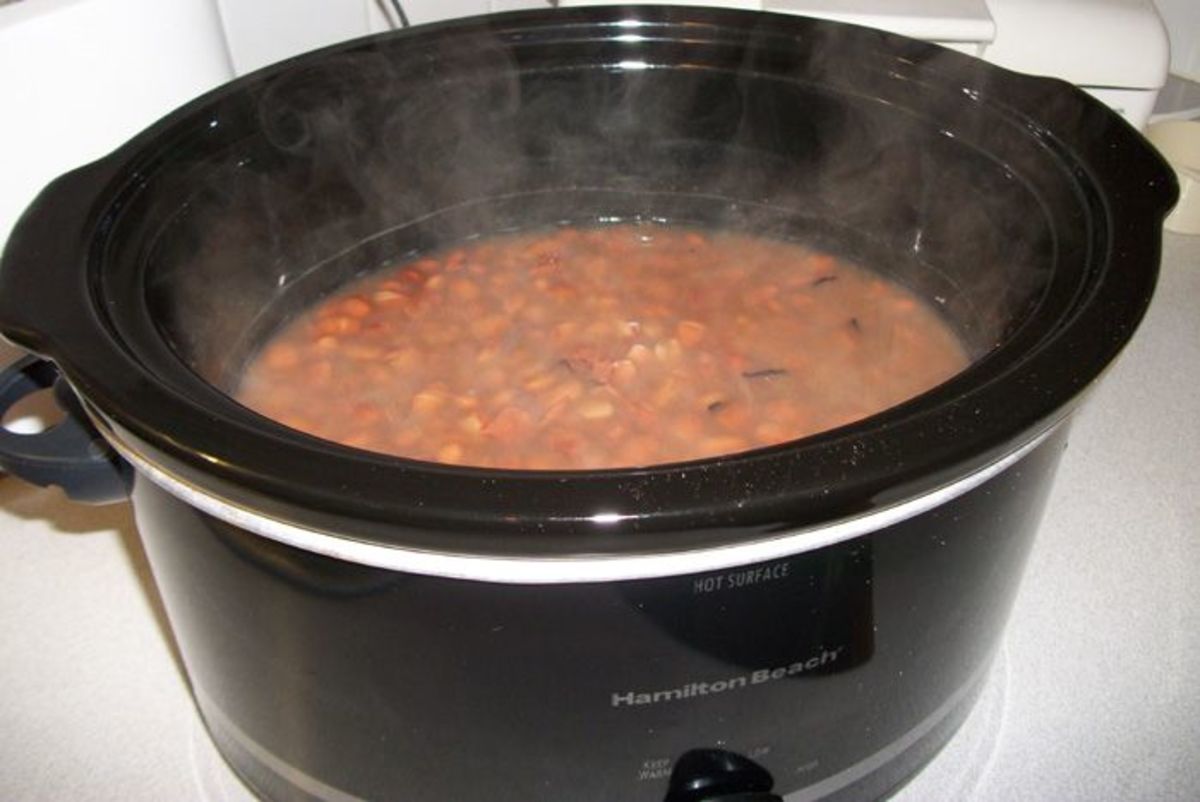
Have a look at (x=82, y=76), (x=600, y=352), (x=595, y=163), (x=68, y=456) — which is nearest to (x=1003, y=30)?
(x=595, y=163)

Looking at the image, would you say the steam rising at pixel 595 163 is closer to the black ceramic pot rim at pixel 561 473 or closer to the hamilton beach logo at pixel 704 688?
the black ceramic pot rim at pixel 561 473

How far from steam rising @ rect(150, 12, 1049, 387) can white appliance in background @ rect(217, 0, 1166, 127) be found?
23cm

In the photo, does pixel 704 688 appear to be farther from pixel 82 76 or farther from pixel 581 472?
pixel 82 76

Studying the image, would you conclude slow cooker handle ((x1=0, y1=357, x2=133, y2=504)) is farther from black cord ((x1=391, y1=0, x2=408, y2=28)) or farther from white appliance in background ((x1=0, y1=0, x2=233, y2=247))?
black cord ((x1=391, y1=0, x2=408, y2=28))

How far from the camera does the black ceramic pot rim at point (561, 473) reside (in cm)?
62

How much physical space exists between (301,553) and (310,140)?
0.52 meters

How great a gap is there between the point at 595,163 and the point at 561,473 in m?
0.72

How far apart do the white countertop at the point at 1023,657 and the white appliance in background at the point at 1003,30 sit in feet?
1.32

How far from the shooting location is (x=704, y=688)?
0.75 m

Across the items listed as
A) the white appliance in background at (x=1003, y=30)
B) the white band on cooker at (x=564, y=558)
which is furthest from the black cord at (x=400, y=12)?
the white band on cooker at (x=564, y=558)

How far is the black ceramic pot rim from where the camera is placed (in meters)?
0.62

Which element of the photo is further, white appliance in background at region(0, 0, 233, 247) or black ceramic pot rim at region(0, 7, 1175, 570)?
white appliance in background at region(0, 0, 233, 247)

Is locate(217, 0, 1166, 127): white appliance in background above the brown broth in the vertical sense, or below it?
above

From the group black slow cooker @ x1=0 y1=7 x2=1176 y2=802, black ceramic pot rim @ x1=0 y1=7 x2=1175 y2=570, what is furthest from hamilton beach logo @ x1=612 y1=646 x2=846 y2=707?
black ceramic pot rim @ x1=0 y1=7 x2=1175 y2=570
